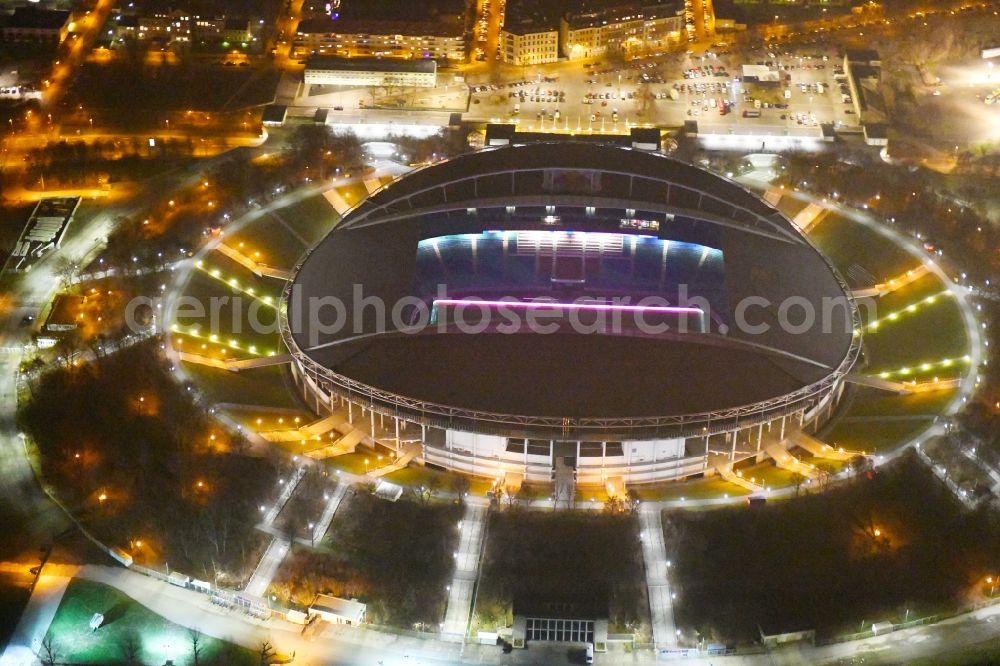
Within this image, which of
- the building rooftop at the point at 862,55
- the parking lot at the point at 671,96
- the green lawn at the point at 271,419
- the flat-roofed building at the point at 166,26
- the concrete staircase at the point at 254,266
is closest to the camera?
the green lawn at the point at 271,419

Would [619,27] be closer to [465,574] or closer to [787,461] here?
[787,461]

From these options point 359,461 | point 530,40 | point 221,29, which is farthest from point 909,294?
point 221,29

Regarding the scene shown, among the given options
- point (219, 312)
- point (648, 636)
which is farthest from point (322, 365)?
point (648, 636)

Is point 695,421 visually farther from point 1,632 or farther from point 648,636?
point 1,632

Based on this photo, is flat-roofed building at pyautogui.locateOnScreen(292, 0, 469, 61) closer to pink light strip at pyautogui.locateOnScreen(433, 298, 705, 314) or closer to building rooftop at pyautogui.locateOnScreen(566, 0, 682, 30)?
building rooftop at pyautogui.locateOnScreen(566, 0, 682, 30)

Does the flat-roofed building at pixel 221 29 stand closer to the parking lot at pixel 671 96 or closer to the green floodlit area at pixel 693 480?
the parking lot at pixel 671 96

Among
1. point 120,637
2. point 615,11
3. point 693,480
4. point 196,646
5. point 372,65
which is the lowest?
point 196,646

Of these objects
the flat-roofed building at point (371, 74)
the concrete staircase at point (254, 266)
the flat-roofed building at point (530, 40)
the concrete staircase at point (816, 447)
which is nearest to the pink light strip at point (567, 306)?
the concrete staircase at point (816, 447)
